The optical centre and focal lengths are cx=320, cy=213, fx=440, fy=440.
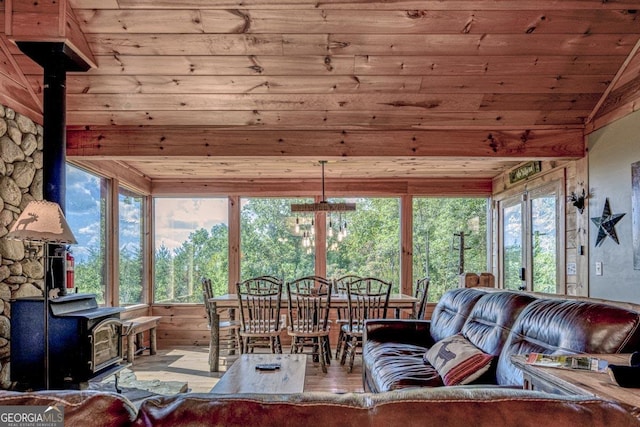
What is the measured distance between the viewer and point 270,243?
6562mm

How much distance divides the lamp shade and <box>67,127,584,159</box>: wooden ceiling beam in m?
1.63

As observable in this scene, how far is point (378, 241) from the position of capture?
6.58 m

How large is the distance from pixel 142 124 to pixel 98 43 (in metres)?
0.95

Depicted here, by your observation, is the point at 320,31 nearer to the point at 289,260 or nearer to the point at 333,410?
the point at 333,410

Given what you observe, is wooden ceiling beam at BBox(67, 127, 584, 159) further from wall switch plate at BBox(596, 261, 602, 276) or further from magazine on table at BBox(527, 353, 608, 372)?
magazine on table at BBox(527, 353, 608, 372)

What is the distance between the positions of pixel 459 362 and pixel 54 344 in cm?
268

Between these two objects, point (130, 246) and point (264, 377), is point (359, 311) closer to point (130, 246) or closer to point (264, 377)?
point (264, 377)

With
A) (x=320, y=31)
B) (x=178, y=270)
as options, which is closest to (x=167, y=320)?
(x=178, y=270)

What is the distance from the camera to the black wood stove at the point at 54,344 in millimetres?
3008

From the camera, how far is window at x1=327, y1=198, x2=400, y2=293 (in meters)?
6.55

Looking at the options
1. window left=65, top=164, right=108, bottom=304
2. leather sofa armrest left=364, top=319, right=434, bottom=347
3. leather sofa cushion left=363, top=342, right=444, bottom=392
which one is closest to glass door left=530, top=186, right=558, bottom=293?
leather sofa armrest left=364, top=319, right=434, bottom=347

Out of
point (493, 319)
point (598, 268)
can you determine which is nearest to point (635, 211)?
point (598, 268)

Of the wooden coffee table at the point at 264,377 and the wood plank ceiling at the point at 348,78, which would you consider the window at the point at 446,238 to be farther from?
the wooden coffee table at the point at 264,377

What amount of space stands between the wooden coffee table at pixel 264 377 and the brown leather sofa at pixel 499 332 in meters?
0.54
